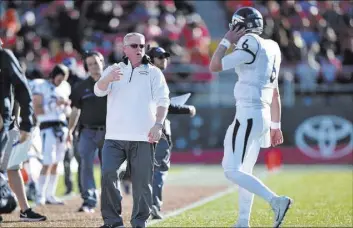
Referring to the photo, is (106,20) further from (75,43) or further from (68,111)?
(68,111)

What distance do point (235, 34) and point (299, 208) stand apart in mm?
4626

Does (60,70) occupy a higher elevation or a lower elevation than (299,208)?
higher

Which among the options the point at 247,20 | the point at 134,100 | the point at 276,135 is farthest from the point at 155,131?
the point at 247,20

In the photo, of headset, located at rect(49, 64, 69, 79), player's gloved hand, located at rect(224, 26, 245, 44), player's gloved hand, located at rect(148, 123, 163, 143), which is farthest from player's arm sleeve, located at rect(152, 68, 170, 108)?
headset, located at rect(49, 64, 69, 79)

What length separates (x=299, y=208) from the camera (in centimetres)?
1295

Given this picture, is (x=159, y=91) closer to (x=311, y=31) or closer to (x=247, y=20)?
(x=247, y=20)

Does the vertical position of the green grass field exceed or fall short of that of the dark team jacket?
it falls short

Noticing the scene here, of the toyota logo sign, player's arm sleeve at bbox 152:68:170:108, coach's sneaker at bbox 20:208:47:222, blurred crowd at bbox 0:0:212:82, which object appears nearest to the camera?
player's arm sleeve at bbox 152:68:170:108

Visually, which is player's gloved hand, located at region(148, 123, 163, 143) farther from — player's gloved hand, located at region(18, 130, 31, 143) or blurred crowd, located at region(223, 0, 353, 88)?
blurred crowd, located at region(223, 0, 353, 88)

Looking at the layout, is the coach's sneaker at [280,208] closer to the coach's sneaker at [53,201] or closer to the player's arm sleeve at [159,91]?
the player's arm sleeve at [159,91]

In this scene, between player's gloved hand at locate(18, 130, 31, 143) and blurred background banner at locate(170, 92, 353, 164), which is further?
blurred background banner at locate(170, 92, 353, 164)

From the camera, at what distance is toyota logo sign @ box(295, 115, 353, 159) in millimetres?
25016

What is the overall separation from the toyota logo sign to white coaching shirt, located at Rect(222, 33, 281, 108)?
53.7 ft

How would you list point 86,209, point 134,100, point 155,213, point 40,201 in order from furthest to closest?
point 40,201 < point 86,209 < point 155,213 < point 134,100
